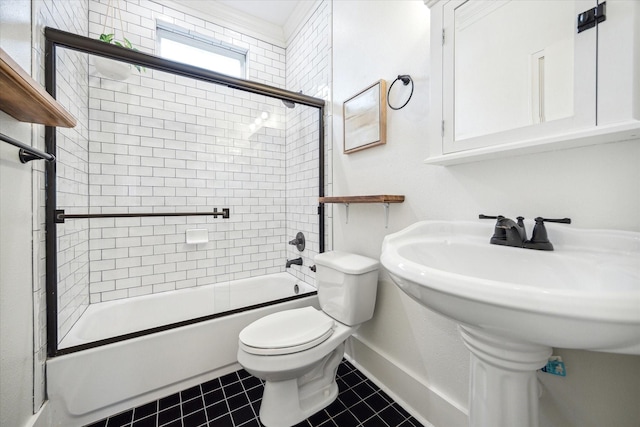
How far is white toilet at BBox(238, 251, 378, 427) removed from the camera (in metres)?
1.13

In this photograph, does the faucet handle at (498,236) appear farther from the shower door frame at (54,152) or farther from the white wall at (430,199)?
the shower door frame at (54,152)

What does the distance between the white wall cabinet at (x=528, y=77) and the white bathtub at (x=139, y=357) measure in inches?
60.5

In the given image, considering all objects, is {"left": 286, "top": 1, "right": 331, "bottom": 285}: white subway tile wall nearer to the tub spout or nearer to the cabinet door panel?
the tub spout

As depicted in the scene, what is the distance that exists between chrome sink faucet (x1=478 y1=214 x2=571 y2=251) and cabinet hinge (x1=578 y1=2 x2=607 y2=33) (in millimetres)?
540

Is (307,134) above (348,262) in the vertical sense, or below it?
above

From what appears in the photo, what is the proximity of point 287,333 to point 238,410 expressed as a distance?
18.8 inches

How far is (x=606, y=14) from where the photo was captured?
2.15ft

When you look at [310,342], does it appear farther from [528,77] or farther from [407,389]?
[528,77]

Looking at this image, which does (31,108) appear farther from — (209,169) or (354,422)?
(354,422)

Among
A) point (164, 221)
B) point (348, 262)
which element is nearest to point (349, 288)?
point (348, 262)

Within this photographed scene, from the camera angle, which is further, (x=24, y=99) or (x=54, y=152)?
(x=54, y=152)

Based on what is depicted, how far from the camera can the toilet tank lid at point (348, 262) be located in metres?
1.37

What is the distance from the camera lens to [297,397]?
125cm

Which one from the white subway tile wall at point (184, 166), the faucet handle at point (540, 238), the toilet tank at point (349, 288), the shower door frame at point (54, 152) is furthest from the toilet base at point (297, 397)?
the faucet handle at point (540, 238)
